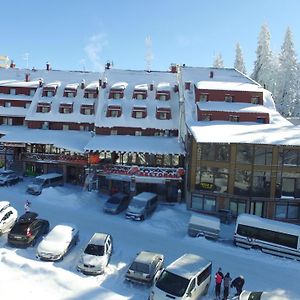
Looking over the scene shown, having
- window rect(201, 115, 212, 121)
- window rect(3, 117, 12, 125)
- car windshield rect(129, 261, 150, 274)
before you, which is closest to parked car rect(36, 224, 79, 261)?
car windshield rect(129, 261, 150, 274)

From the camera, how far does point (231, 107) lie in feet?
157

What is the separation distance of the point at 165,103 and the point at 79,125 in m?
11.7

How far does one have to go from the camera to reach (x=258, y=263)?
30.5 metres

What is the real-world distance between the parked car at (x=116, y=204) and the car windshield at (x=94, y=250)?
484 inches

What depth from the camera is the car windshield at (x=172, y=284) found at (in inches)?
854

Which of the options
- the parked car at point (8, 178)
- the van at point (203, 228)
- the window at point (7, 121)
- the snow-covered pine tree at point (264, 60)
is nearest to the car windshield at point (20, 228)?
the van at point (203, 228)

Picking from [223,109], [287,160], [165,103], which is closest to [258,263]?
[287,160]

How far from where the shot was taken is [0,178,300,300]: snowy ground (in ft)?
72.8

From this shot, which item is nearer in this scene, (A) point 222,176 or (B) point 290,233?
(B) point 290,233

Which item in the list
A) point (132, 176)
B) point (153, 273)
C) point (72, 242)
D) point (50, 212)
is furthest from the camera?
point (132, 176)

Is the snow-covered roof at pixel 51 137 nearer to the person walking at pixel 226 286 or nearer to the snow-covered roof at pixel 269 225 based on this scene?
the snow-covered roof at pixel 269 225

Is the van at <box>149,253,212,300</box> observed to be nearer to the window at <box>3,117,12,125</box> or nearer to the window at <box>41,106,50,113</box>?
the window at <box>41,106,50,113</box>

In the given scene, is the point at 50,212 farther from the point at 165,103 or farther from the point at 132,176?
the point at 165,103

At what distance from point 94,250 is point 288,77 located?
58.1m
